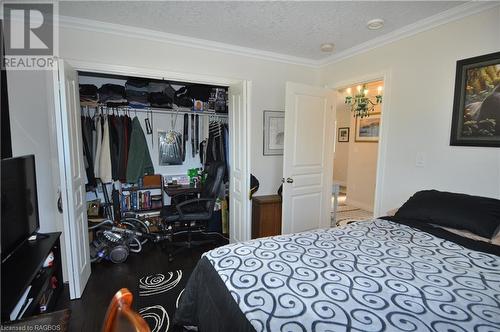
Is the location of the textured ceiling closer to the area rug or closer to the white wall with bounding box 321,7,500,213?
the white wall with bounding box 321,7,500,213

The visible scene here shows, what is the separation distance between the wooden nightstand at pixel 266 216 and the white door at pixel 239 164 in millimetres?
237

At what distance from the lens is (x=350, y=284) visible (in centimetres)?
115

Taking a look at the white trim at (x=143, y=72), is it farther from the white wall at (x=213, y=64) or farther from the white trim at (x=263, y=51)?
the white trim at (x=263, y=51)

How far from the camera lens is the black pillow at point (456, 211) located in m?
1.63

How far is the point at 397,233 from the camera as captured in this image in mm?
1761

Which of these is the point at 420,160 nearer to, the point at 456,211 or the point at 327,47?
the point at 456,211

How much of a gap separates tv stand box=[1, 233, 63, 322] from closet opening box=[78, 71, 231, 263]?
766mm

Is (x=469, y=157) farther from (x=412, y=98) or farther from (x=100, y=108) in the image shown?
(x=100, y=108)

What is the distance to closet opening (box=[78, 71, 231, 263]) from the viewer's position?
298 centimetres

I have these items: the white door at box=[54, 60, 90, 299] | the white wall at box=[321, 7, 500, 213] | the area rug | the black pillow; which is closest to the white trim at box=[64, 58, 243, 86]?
the white door at box=[54, 60, 90, 299]

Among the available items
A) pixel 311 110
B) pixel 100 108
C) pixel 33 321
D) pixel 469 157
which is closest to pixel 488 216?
pixel 469 157

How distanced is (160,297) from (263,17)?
2.63 meters

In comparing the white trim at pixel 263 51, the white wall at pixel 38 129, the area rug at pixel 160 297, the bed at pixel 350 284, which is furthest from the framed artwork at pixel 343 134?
the white wall at pixel 38 129

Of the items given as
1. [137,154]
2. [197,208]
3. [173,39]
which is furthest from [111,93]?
[197,208]
